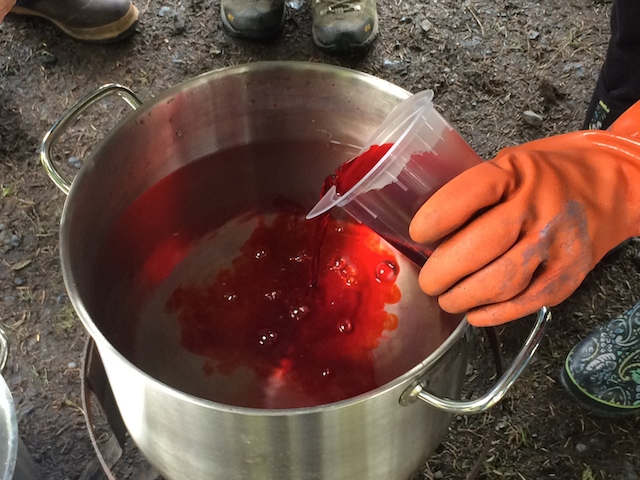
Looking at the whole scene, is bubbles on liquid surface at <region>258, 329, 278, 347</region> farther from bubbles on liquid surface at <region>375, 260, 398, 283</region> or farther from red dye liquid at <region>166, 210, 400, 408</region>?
bubbles on liquid surface at <region>375, 260, 398, 283</region>

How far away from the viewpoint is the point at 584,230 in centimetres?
69

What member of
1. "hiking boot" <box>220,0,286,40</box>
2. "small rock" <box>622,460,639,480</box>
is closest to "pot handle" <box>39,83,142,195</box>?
"hiking boot" <box>220,0,286,40</box>

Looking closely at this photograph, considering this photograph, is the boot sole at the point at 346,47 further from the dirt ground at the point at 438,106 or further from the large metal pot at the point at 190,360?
the large metal pot at the point at 190,360

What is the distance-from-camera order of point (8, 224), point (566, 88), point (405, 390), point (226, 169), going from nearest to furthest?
point (405, 390) → point (226, 169) → point (8, 224) → point (566, 88)

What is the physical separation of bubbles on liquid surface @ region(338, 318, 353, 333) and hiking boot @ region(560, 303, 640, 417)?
417 mm

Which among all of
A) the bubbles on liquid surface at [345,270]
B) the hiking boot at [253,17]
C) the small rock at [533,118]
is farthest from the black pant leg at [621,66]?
the hiking boot at [253,17]

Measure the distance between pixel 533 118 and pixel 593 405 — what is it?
0.68 metres

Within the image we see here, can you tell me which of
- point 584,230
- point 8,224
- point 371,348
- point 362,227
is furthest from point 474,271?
point 8,224

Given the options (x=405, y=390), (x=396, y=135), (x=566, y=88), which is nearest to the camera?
(x=405, y=390)

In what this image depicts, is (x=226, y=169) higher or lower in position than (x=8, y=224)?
higher

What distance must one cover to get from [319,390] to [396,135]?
366 mm

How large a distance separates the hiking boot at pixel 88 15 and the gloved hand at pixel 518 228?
1199mm

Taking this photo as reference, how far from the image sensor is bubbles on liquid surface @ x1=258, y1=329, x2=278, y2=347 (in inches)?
37.1

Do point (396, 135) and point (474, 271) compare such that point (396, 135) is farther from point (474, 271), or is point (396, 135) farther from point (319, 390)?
point (319, 390)
